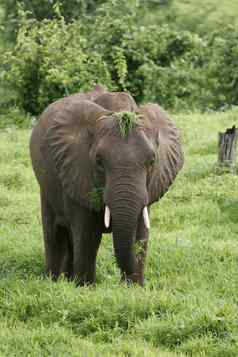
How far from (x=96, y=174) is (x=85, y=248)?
734 mm

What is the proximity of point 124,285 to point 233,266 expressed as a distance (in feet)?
5.26

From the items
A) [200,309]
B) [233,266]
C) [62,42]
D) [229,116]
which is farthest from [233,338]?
[62,42]

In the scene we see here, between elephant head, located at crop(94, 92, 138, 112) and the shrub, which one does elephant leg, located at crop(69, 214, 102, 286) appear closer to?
elephant head, located at crop(94, 92, 138, 112)

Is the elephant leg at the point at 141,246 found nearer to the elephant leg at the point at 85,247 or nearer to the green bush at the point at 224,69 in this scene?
the elephant leg at the point at 85,247

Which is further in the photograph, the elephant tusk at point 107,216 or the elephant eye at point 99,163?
the elephant eye at point 99,163

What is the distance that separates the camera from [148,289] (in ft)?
23.5

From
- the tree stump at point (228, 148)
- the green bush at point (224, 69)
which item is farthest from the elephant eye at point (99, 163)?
the green bush at point (224, 69)

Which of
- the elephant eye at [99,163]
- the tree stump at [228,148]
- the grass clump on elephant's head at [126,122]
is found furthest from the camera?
the tree stump at [228,148]

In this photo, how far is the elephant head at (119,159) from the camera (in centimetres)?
656

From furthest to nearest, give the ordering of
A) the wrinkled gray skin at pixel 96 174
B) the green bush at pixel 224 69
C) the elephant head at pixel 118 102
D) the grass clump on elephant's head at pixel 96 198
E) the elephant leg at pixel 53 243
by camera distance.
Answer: the green bush at pixel 224 69
the elephant leg at pixel 53 243
the elephant head at pixel 118 102
the grass clump on elephant's head at pixel 96 198
the wrinkled gray skin at pixel 96 174

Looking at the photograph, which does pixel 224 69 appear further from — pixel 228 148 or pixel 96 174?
pixel 96 174

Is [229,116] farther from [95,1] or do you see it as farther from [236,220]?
[95,1]

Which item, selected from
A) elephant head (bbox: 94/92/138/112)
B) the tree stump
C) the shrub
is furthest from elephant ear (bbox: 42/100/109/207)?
the shrub

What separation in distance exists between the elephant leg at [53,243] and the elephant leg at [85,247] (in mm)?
535
